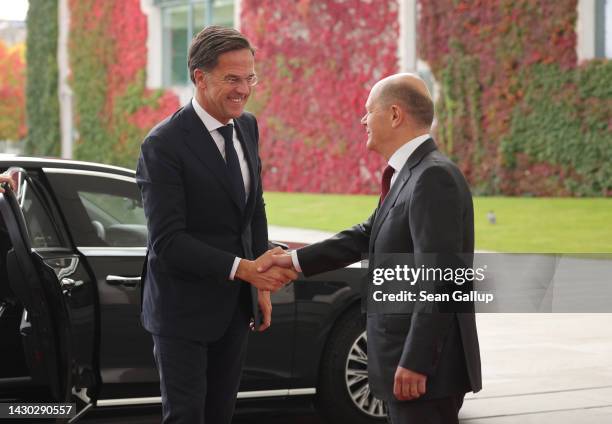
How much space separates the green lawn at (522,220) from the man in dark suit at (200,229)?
11.5 meters

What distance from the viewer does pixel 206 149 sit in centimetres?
401

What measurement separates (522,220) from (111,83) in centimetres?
1867

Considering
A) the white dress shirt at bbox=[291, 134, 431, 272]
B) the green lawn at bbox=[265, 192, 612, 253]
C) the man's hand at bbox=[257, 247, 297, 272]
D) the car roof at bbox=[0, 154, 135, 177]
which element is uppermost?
the white dress shirt at bbox=[291, 134, 431, 272]

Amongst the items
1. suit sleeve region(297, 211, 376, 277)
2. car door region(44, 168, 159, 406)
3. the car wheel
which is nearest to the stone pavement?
the car wheel

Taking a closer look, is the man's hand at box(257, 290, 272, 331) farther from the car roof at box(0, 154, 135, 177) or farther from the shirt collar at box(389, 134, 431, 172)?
the car roof at box(0, 154, 135, 177)

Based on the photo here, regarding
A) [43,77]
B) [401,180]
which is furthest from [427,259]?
[43,77]

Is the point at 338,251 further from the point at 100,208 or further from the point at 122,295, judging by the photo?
the point at 100,208

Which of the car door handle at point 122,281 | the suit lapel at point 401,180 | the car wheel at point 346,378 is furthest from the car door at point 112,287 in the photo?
the suit lapel at point 401,180

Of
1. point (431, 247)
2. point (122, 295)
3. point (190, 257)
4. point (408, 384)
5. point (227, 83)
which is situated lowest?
point (122, 295)

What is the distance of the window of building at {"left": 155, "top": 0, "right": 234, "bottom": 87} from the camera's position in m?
30.3

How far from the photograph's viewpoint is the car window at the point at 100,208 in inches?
226

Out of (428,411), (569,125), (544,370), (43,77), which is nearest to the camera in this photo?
(428,411)

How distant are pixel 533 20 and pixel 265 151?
28.9 ft

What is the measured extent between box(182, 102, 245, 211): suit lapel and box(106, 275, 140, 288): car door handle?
1765mm
